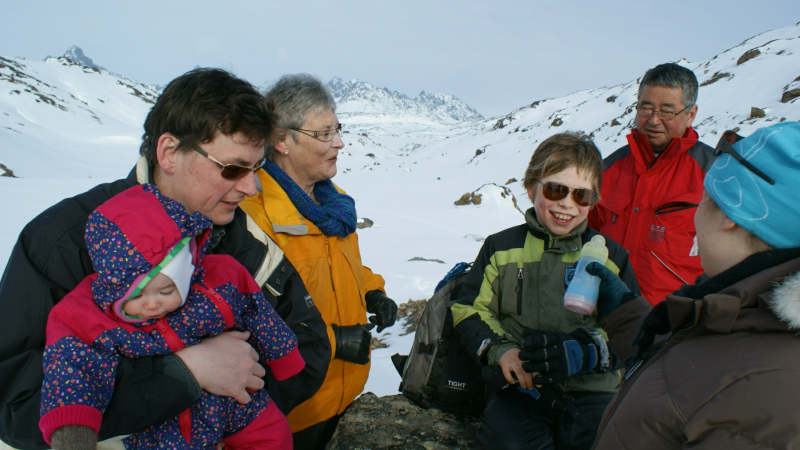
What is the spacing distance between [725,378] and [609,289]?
3.35 feet

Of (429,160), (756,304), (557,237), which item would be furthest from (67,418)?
(429,160)

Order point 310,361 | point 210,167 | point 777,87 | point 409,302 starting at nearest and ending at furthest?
point 210,167
point 310,361
point 409,302
point 777,87

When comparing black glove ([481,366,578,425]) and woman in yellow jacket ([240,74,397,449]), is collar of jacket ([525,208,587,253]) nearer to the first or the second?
black glove ([481,366,578,425])

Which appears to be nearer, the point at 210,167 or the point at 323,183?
the point at 210,167

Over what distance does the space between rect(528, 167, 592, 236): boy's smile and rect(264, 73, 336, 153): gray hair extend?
1.47 m

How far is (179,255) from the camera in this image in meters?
1.58

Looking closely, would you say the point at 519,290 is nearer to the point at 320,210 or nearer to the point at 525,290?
the point at 525,290

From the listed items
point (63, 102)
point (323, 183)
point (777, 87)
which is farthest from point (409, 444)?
point (63, 102)

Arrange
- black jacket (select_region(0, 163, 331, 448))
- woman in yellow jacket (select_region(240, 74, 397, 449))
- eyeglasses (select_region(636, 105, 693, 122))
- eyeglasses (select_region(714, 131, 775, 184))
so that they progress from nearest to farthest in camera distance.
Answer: eyeglasses (select_region(714, 131, 775, 184)), black jacket (select_region(0, 163, 331, 448)), woman in yellow jacket (select_region(240, 74, 397, 449)), eyeglasses (select_region(636, 105, 693, 122))

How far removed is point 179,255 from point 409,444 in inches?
64.3

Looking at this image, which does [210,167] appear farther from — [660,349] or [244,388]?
[660,349]

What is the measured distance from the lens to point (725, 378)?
1111mm

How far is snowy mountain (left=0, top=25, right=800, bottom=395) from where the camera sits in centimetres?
983

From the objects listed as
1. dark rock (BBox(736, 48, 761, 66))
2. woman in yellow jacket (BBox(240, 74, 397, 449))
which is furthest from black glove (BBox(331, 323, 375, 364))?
dark rock (BBox(736, 48, 761, 66))
